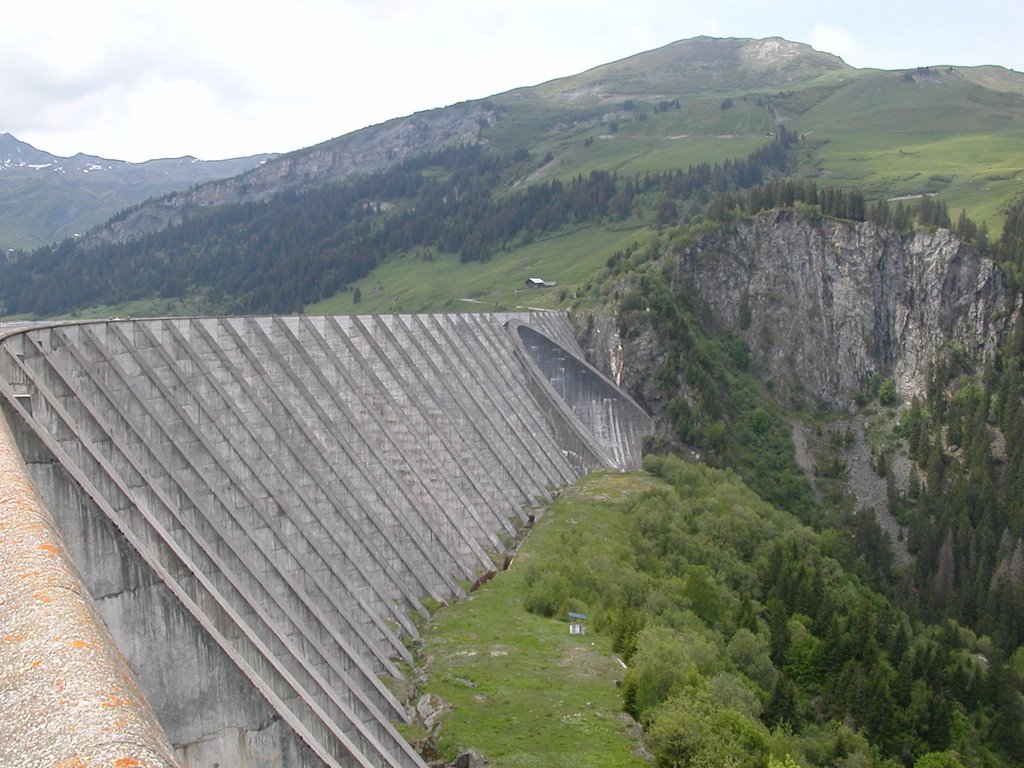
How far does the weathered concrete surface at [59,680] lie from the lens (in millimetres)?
7742

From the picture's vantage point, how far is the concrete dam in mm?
10250

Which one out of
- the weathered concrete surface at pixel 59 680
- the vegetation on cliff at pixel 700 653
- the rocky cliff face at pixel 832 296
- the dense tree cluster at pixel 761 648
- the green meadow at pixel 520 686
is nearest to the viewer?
the weathered concrete surface at pixel 59 680

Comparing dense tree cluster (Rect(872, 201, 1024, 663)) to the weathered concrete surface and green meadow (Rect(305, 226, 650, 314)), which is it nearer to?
green meadow (Rect(305, 226, 650, 314))

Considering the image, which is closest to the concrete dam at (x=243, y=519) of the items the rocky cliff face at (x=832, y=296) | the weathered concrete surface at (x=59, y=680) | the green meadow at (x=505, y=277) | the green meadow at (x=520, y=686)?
the weathered concrete surface at (x=59, y=680)

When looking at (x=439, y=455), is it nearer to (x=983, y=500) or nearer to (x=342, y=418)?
(x=342, y=418)

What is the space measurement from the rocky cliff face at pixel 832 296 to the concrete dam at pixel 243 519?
60.7 m

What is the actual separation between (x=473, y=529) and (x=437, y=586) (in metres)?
8.22

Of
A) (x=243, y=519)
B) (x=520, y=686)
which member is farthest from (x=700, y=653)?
(x=243, y=519)

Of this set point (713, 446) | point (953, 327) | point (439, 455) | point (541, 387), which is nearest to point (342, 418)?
point (439, 455)

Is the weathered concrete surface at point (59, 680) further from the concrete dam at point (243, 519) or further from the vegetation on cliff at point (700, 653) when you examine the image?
the vegetation on cliff at point (700, 653)

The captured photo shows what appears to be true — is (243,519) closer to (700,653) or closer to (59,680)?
(700,653)

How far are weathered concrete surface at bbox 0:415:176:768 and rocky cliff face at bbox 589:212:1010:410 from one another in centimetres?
11796

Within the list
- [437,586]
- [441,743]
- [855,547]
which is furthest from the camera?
[855,547]

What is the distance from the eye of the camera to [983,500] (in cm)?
10531
